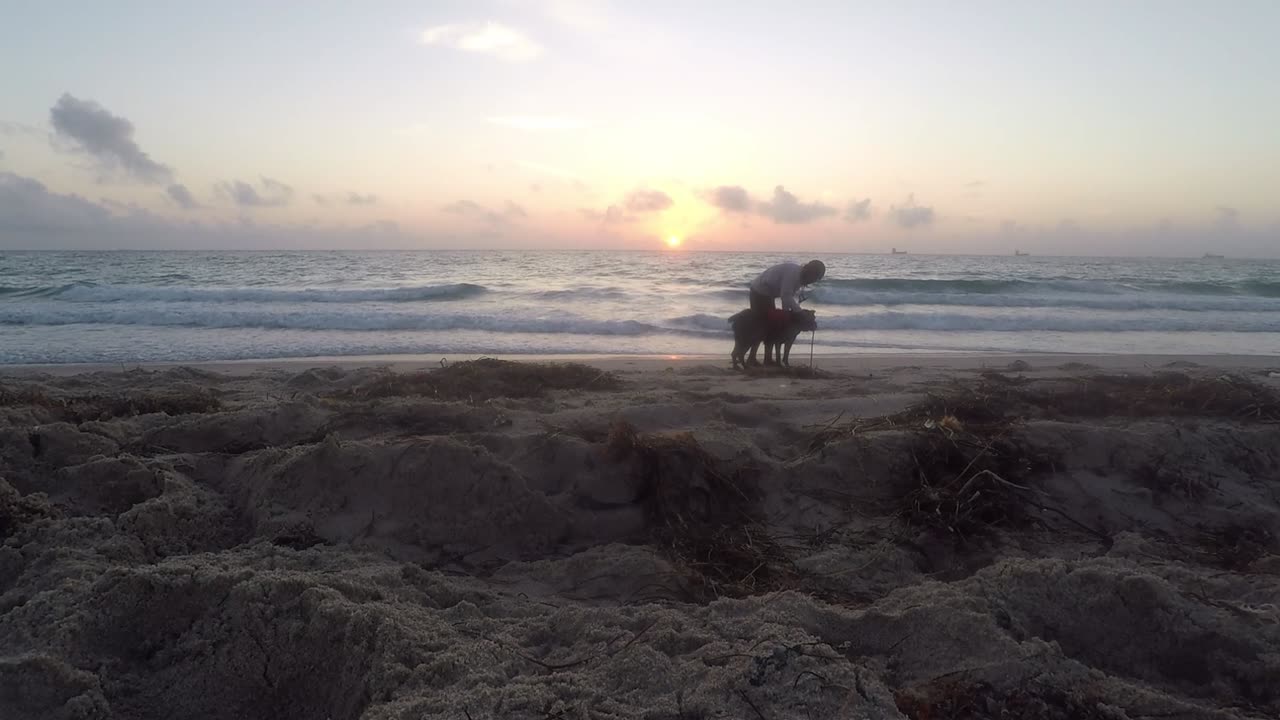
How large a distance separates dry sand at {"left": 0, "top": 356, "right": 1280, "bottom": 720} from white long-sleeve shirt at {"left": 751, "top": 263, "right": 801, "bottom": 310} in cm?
210

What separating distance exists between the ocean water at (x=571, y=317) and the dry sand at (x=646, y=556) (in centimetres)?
672

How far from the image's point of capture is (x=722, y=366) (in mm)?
8352

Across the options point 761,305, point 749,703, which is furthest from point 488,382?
point 749,703

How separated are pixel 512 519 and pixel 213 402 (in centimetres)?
302

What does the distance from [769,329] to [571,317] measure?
8.38m

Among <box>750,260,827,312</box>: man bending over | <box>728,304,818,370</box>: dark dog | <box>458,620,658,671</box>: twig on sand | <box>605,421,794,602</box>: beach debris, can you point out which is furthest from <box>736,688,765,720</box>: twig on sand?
<box>728,304,818,370</box>: dark dog

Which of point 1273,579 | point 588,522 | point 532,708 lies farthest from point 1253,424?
point 532,708

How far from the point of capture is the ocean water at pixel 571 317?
11602 mm

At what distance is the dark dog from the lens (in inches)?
301

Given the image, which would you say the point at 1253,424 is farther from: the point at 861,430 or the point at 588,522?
the point at 588,522

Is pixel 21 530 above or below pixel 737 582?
Result: above

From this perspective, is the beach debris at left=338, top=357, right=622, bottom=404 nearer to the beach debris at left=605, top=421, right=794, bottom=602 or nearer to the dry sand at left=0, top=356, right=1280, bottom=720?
the dry sand at left=0, top=356, right=1280, bottom=720

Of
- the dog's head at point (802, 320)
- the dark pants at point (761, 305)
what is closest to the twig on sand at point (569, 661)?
the dog's head at point (802, 320)

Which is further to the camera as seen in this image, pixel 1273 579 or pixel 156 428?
pixel 156 428
